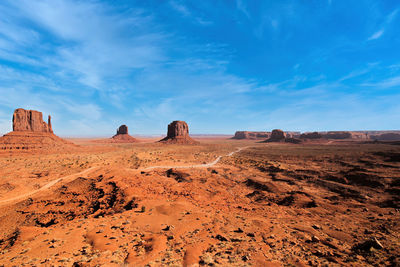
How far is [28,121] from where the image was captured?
174 feet

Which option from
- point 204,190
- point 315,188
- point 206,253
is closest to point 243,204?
point 204,190

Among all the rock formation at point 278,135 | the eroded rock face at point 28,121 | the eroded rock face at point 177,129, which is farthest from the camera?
the rock formation at point 278,135

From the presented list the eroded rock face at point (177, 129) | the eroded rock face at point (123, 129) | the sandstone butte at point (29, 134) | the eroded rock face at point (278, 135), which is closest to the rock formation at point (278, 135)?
the eroded rock face at point (278, 135)

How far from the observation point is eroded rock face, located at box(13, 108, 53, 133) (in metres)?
50.9

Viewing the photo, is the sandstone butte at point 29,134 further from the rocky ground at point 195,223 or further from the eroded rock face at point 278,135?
the eroded rock face at point 278,135

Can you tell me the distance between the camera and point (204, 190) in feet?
54.5

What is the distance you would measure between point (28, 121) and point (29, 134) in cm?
574

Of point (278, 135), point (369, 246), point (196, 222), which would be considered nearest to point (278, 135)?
point (278, 135)

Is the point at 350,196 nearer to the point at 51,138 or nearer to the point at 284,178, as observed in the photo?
the point at 284,178

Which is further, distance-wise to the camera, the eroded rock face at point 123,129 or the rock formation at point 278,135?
the rock formation at point 278,135

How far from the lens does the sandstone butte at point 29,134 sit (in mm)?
44944

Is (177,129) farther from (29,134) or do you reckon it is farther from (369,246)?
(369,246)

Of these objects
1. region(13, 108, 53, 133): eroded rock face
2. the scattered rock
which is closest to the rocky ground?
the scattered rock

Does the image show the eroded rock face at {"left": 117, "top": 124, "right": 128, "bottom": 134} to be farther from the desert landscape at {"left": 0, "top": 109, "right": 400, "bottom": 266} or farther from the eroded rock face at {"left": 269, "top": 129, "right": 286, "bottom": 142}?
the eroded rock face at {"left": 269, "top": 129, "right": 286, "bottom": 142}
